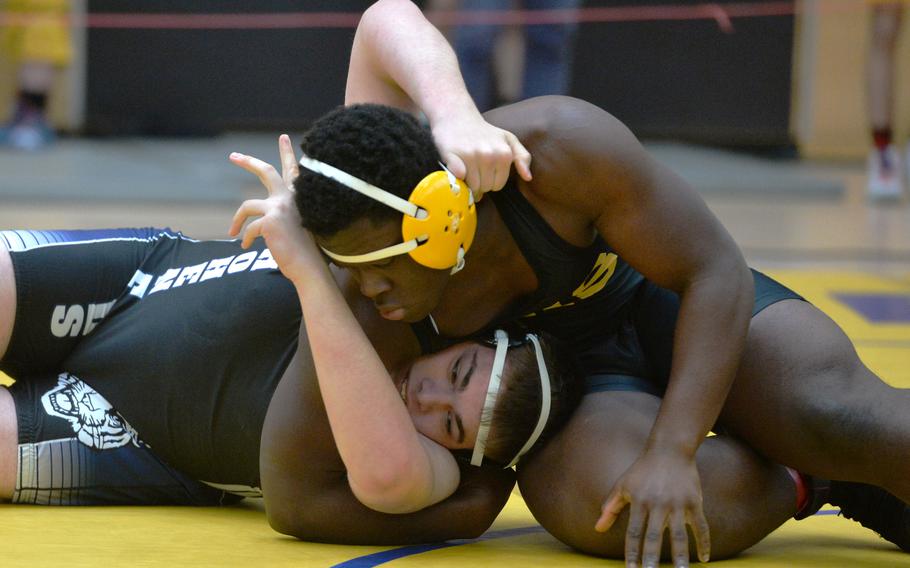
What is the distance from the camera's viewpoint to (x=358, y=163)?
2340 millimetres

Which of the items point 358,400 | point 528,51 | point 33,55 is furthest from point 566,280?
point 33,55

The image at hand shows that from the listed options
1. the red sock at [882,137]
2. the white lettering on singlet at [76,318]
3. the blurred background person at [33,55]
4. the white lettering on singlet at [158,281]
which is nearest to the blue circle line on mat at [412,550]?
the white lettering on singlet at [158,281]

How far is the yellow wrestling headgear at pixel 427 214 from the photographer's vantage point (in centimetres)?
235

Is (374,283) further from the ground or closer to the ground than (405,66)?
closer to the ground

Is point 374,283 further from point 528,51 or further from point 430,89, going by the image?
point 528,51

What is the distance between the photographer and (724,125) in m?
11.2

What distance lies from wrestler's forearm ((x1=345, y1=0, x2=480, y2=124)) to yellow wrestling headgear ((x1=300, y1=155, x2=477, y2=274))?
8.6 inches

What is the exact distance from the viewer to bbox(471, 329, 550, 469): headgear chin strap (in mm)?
2604

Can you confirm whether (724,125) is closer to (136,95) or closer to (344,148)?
(136,95)

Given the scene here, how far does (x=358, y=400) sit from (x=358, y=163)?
1.32 ft

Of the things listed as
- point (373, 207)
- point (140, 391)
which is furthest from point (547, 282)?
point (140, 391)

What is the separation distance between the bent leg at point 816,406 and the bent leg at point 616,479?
7 centimetres

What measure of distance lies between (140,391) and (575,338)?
34.3 inches

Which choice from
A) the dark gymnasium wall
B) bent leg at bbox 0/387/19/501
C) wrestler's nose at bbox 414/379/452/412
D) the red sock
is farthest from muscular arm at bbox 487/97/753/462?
the dark gymnasium wall
